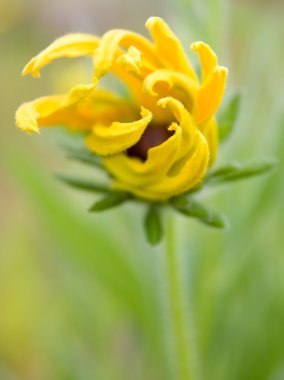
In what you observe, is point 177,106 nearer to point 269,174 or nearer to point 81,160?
point 81,160

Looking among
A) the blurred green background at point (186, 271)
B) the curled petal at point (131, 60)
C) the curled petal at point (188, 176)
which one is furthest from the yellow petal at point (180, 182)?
the blurred green background at point (186, 271)

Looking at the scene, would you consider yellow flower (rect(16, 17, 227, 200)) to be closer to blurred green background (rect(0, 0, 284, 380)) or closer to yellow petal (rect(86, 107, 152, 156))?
yellow petal (rect(86, 107, 152, 156))

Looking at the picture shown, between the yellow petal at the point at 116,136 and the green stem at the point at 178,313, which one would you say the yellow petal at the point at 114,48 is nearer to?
the yellow petal at the point at 116,136

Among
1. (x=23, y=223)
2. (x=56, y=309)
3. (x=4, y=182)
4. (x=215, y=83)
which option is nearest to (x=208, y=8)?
(x=215, y=83)

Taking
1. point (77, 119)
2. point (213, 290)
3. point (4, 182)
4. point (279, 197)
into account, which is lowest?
point (4, 182)

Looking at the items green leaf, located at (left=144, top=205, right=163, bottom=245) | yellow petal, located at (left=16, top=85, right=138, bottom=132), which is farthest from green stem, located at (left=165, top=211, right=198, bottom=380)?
yellow petal, located at (left=16, top=85, right=138, bottom=132)
